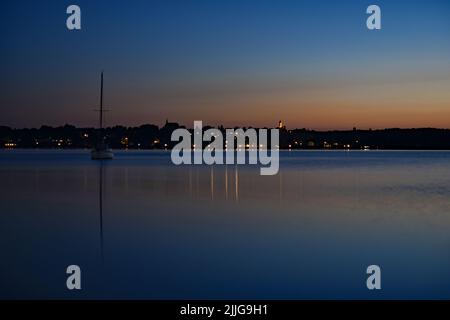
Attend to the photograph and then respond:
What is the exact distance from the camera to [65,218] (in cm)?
1833

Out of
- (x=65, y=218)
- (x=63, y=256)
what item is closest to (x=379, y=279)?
(x=63, y=256)

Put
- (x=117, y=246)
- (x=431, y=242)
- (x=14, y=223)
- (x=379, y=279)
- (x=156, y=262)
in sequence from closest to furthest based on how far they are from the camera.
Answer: (x=379, y=279) < (x=156, y=262) < (x=117, y=246) < (x=431, y=242) < (x=14, y=223)

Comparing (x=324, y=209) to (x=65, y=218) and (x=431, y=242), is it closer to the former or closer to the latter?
(x=431, y=242)

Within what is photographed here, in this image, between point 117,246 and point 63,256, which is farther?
point 117,246

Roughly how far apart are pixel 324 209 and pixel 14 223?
438 inches
